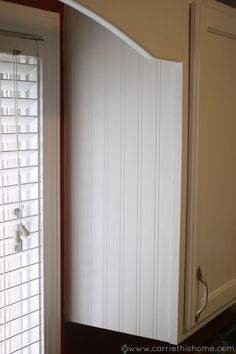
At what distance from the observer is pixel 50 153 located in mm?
1338

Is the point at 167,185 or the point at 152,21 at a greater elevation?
the point at 152,21

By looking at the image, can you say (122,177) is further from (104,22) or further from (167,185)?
(104,22)

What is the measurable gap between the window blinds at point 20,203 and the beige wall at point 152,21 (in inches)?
15.8

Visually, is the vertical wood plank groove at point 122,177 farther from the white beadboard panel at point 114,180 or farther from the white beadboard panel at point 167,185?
the white beadboard panel at point 167,185

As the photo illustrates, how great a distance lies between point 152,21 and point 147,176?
15.2 inches

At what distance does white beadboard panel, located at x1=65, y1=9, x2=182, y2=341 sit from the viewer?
1173mm

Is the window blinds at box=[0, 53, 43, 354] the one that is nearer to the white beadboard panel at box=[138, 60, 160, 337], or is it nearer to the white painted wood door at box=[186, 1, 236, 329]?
the white beadboard panel at box=[138, 60, 160, 337]

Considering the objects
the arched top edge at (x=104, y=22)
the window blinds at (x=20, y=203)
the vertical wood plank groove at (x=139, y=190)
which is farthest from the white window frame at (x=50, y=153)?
the arched top edge at (x=104, y=22)

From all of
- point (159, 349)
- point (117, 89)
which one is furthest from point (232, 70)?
point (159, 349)

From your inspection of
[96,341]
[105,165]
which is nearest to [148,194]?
[105,165]

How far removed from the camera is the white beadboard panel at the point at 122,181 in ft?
3.85

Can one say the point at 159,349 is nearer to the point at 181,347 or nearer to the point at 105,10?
the point at 181,347

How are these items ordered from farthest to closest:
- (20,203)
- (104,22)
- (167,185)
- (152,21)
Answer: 1. (20,203)
2. (167,185)
3. (152,21)
4. (104,22)

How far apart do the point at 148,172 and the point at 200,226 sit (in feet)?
0.70
